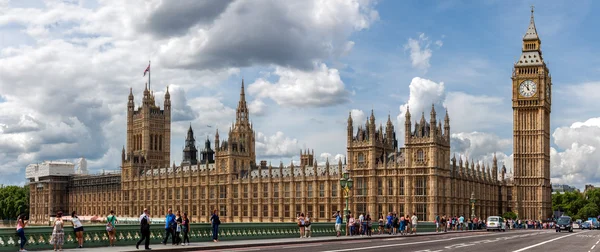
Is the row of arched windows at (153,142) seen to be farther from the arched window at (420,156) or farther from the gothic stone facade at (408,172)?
the arched window at (420,156)

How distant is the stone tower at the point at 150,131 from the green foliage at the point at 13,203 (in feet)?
119

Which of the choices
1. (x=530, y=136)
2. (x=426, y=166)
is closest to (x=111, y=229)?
(x=426, y=166)

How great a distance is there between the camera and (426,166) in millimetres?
93875

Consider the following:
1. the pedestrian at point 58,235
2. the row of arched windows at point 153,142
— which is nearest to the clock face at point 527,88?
the row of arched windows at point 153,142

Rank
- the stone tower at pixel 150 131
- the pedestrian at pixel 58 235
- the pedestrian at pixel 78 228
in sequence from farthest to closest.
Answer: the stone tower at pixel 150 131
the pedestrian at pixel 78 228
the pedestrian at pixel 58 235

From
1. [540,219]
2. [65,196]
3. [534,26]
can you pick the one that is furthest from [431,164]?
[65,196]

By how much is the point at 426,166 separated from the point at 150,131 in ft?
314

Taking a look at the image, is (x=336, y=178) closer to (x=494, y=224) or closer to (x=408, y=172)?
(x=408, y=172)

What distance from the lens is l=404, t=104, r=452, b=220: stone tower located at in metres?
93.1

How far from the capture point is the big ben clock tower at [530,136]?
120 metres

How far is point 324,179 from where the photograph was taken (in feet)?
345

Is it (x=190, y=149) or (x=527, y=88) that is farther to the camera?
(x=190, y=149)

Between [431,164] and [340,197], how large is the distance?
1546 centimetres

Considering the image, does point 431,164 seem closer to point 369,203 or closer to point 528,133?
point 369,203
